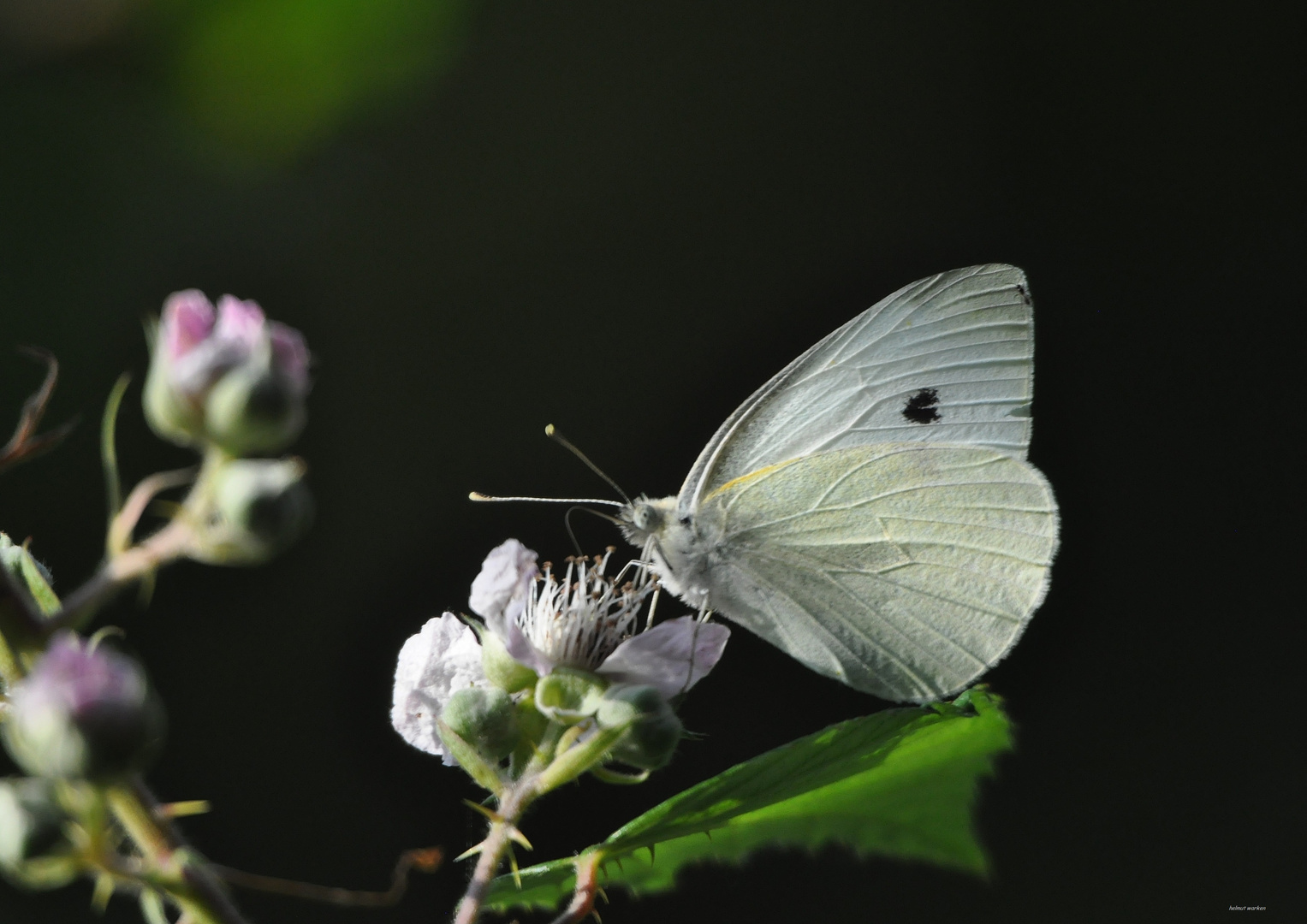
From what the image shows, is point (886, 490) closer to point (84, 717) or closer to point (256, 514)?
point (256, 514)

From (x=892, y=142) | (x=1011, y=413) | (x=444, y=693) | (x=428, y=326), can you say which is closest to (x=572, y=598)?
(x=444, y=693)

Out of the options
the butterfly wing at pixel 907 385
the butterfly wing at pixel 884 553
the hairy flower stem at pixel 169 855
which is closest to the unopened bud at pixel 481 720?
the hairy flower stem at pixel 169 855

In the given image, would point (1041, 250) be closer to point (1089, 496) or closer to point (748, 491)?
point (1089, 496)

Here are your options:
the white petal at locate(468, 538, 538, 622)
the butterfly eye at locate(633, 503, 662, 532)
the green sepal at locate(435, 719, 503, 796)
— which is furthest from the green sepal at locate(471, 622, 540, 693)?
the butterfly eye at locate(633, 503, 662, 532)

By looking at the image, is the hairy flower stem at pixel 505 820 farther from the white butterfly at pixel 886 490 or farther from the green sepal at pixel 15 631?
the white butterfly at pixel 886 490

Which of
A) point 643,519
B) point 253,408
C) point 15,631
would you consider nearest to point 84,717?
point 15,631

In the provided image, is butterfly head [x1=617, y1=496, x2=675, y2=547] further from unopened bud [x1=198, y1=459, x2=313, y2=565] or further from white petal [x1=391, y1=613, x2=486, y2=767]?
unopened bud [x1=198, y1=459, x2=313, y2=565]
